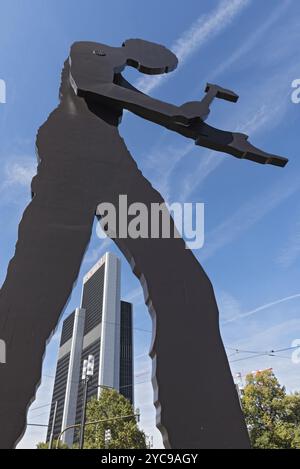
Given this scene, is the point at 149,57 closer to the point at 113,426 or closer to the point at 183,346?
the point at 183,346

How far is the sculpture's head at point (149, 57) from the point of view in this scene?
5.57 metres

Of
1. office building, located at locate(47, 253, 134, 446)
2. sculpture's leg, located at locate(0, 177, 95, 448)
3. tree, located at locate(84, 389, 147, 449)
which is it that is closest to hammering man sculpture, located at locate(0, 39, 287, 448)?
sculpture's leg, located at locate(0, 177, 95, 448)

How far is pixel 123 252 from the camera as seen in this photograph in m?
3.96

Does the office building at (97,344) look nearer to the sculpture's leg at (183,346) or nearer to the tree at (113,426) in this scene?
the tree at (113,426)

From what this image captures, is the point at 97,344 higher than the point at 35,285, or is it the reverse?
the point at 97,344

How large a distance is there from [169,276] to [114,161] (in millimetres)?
1639

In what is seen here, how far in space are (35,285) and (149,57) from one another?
4062 mm

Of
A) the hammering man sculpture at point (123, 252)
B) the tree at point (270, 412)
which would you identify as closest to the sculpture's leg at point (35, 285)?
the hammering man sculpture at point (123, 252)

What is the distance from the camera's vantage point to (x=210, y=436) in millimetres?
2924

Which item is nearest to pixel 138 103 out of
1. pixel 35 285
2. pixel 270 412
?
pixel 35 285

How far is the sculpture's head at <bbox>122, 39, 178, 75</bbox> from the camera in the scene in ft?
18.3

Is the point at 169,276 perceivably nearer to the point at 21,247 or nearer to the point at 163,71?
the point at 21,247

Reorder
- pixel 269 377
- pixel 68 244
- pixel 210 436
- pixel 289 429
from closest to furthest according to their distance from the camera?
1. pixel 210 436
2. pixel 68 244
3. pixel 289 429
4. pixel 269 377

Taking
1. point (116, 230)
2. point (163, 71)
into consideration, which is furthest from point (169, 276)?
point (163, 71)
